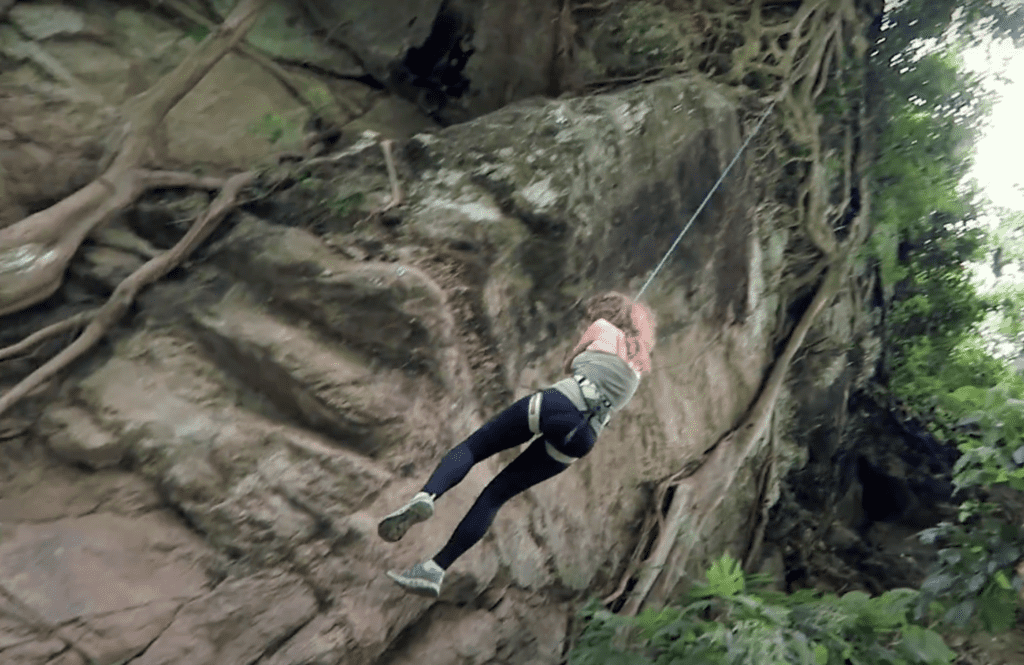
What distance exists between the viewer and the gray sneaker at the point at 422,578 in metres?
2.68

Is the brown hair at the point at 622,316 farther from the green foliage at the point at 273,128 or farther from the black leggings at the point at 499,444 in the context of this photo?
the green foliage at the point at 273,128

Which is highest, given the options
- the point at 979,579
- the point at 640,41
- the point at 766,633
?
the point at 640,41

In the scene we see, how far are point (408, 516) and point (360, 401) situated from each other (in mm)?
754

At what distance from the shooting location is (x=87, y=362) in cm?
319

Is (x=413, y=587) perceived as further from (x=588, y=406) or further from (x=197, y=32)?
(x=197, y=32)

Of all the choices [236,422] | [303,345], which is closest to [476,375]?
[303,345]

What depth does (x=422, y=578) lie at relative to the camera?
269 cm

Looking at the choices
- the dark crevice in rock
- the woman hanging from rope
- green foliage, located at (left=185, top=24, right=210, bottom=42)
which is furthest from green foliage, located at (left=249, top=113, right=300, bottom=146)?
the woman hanging from rope

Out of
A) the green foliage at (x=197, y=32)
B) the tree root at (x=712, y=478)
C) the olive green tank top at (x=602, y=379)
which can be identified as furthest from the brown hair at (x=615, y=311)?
the green foliage at (x=197, y=32)

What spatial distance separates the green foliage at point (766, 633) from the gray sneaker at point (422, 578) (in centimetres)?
99

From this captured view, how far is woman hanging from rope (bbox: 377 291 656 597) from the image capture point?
273 centimetres

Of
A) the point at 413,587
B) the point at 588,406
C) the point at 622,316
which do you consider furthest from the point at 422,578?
the point at 622,316

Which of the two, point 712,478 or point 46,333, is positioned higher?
point 46,333

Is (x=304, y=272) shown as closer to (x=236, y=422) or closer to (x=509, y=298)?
(x=236, y=422)
